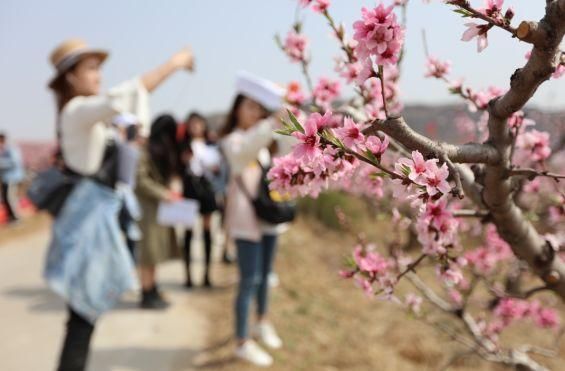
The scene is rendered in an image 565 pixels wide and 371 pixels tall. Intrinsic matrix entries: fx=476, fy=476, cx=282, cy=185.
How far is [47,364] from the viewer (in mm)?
3041

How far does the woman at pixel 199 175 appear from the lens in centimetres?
434

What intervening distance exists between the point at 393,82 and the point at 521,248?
82 centimetres

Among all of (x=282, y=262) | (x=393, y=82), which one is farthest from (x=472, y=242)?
(x=393, y=82)

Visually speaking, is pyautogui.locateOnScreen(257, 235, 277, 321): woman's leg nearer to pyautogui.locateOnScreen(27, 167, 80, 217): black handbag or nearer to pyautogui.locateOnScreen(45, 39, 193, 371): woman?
pyautogui.locateOnScreen(45, 39, 193, 371): woman

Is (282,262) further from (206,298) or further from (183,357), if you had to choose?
(183,357)

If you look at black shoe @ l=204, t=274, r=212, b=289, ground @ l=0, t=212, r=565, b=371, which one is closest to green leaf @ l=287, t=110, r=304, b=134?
ground @ l=0, t=212, r=565, b=371

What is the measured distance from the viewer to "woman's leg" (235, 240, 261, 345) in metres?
2.86

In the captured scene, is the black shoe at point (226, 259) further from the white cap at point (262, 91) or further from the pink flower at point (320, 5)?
the pink flower at point (320, 5)

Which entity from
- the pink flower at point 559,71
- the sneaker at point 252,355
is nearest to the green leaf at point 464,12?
the pink flower at point 559,71

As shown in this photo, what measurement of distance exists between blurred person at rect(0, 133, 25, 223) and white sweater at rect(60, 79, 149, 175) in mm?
6310

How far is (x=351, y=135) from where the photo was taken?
0.97 meters

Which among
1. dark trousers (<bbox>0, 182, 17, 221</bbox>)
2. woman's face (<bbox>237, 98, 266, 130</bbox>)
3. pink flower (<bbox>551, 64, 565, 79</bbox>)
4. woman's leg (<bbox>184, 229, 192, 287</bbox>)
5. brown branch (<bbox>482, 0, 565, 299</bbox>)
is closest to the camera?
brown branch (<bbox>482, 0, 565, 299</bbox>)

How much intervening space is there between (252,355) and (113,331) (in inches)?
47.0

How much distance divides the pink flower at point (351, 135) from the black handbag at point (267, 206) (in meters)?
1.87
